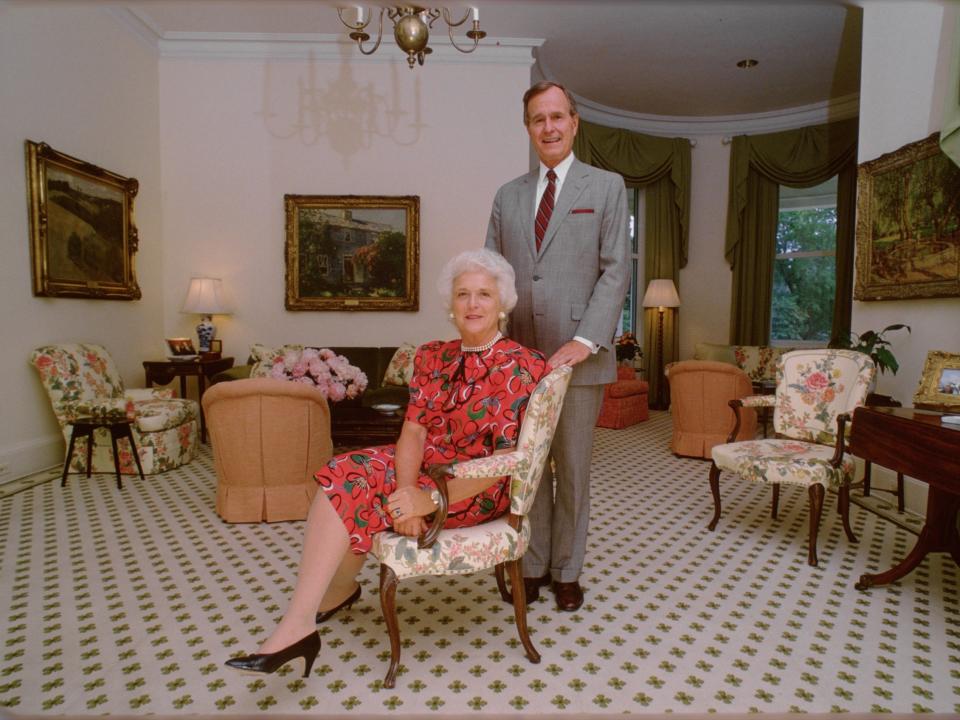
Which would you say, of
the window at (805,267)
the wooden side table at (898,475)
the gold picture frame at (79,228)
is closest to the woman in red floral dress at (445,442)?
the wooden side table at (898,475)

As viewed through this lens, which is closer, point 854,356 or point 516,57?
point 854,356

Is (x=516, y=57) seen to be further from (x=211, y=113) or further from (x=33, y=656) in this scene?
(x=33, y=656)

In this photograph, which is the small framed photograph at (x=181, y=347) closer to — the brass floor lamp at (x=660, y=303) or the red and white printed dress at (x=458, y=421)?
the red and white printed dress at (x=458, y=421)

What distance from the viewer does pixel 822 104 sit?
7.55 meters

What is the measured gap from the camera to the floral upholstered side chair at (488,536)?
1.88 m

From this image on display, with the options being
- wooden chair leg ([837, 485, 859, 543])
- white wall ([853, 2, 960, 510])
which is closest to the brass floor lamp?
white wall ([853, 2, 960, 510])

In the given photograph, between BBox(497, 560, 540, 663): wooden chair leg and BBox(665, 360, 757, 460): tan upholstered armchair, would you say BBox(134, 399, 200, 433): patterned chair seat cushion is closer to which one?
BBox(497, 560, 540, 663): wooden chair leg

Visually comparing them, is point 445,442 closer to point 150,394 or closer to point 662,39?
point 150,394

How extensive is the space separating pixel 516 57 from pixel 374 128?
161 cm

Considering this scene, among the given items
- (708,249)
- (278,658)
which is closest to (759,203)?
(708,249)

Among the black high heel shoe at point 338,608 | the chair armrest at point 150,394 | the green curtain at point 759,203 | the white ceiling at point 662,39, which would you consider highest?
the white ceiling at point 662,39

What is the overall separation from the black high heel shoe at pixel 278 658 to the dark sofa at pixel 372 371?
3.29 meters

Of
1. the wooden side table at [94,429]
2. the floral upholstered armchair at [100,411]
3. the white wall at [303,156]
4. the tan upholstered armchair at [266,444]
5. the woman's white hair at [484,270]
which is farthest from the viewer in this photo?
the white wall at [303,156]

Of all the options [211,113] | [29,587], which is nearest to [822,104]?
[211,113]
